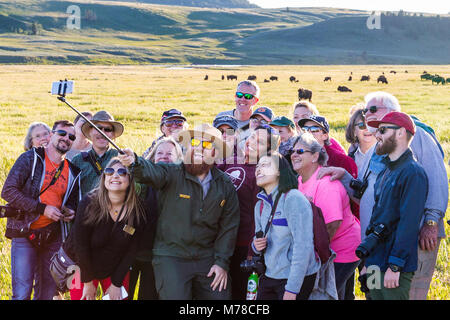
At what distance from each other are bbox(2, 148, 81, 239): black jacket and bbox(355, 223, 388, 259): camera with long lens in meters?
2.97

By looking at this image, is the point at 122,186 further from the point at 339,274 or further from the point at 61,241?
the point at 339,274

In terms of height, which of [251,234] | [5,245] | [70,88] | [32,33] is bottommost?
[5,245]

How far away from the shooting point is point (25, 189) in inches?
184

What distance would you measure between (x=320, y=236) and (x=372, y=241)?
16.3 inches

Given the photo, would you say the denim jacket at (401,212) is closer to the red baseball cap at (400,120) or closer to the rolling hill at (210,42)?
the red baseball cap at (400,120)

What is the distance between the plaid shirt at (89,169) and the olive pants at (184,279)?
132cm

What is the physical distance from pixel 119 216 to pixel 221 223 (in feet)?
3.12

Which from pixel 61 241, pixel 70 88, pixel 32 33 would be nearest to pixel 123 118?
pixel 61 241

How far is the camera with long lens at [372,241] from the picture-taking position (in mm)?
3742

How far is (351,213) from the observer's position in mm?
4520

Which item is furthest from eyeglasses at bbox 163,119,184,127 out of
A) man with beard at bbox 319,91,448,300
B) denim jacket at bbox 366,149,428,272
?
denim jacket at bbox 366,149,428,272

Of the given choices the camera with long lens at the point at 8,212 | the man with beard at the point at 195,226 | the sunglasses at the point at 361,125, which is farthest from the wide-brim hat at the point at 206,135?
the sunglasses at the point at 361,125

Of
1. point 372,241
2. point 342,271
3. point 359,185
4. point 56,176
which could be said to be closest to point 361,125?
point 359,185
